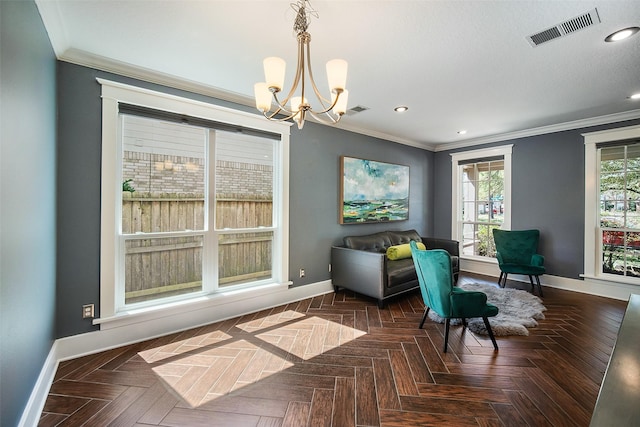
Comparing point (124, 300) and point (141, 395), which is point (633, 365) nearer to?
point (141, 395)

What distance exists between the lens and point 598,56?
232 cm

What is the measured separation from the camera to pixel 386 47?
2205 mm

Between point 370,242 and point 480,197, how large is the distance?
8.81 feet

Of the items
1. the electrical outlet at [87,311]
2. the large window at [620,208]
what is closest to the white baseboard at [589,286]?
the large window at [620,208]

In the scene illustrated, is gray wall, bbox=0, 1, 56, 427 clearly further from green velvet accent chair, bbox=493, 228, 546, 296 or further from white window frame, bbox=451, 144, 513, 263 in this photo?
white window frame, bbox=451, 144, 513, 263

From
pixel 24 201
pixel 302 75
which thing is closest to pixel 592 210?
pixel 302 75

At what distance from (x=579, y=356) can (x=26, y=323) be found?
403 centimetres

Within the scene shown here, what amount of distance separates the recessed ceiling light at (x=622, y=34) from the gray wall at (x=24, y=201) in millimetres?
3711

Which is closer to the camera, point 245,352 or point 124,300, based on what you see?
point 245,352

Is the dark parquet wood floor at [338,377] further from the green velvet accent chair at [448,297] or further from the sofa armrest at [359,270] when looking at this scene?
the sofa armrest at [359,270]

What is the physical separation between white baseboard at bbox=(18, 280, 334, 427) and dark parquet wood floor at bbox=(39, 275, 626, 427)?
8 centimetres

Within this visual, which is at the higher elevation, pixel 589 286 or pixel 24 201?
pixel 24 201

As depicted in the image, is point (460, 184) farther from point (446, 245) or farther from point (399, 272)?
point (399, 272)

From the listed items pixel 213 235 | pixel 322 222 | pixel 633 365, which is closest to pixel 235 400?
pixel 213 235
